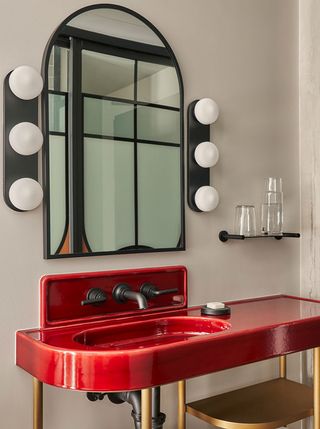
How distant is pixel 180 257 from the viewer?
6.88ft

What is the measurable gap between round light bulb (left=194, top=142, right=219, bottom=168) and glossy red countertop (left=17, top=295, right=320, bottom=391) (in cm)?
58

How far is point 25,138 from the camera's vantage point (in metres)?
1.64

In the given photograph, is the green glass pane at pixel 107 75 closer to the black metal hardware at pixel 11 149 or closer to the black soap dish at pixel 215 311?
the black metal hardware at pixel 11 149

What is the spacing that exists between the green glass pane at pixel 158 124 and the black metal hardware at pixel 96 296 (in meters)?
0.60

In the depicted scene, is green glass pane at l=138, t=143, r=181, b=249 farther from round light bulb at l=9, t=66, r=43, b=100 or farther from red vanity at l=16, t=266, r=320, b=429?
round light bulb at l=9, t=66, r=43, b=100

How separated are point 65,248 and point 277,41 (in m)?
1.45

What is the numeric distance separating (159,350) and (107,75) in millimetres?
1004

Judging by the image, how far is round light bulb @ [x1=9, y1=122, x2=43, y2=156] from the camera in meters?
1.64

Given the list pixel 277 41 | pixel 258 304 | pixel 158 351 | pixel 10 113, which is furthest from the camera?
pixel 277 41

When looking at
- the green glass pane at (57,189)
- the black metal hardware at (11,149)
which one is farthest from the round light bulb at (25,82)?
the green glass pane at (57,189)

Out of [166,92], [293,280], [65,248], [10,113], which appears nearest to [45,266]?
[65,248]

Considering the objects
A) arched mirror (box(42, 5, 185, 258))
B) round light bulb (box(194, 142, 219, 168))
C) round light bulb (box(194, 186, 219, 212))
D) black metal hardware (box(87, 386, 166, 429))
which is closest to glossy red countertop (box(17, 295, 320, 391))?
black metal hardware (box(87, 386, 166, 429))

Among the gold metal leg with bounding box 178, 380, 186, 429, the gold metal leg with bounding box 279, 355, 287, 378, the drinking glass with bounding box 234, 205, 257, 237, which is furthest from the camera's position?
the gold metal leg with bounding box 279, 355, 287, 378

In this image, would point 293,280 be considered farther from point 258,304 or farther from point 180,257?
point 180,257
